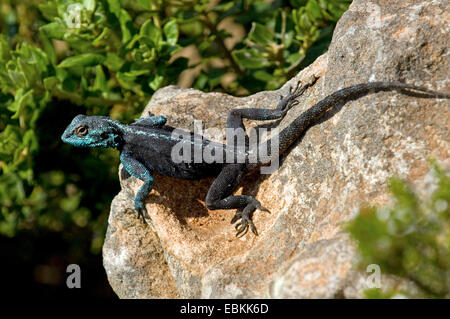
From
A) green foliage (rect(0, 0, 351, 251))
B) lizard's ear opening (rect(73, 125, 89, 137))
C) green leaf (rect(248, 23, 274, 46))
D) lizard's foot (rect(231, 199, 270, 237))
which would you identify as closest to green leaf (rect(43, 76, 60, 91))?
green foliage (rect(0, 0, 351, 251))

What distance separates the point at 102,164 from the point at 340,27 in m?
2.61

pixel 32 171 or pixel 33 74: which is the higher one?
pixel 33 74

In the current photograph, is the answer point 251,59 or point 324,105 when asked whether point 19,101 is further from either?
point 324,105

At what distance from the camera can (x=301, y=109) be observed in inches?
147

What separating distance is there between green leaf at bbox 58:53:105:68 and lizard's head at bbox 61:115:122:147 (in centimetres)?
56

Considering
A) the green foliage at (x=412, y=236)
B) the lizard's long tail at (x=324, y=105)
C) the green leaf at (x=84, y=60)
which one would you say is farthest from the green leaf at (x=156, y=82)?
the green foliage at (x=412, y=236)

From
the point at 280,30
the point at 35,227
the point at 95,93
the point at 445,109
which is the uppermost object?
the point at 280,30

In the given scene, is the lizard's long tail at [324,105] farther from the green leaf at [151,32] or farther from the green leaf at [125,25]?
the green leaf at [125,25]

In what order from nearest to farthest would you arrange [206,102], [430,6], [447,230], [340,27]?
[447,230] < [430,6] < [340,27] < [206,102]

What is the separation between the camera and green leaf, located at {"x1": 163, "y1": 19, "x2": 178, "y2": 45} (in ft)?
14.7

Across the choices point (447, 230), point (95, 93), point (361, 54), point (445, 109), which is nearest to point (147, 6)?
point (95, 93)

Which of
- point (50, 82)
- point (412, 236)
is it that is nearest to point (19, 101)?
point (50, 82)

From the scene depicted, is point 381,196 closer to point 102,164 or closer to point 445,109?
point 445,109

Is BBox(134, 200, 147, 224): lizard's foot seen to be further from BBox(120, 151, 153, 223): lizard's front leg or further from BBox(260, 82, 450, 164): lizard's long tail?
BBox(260, 82, 450, 164): lizard's long tail
